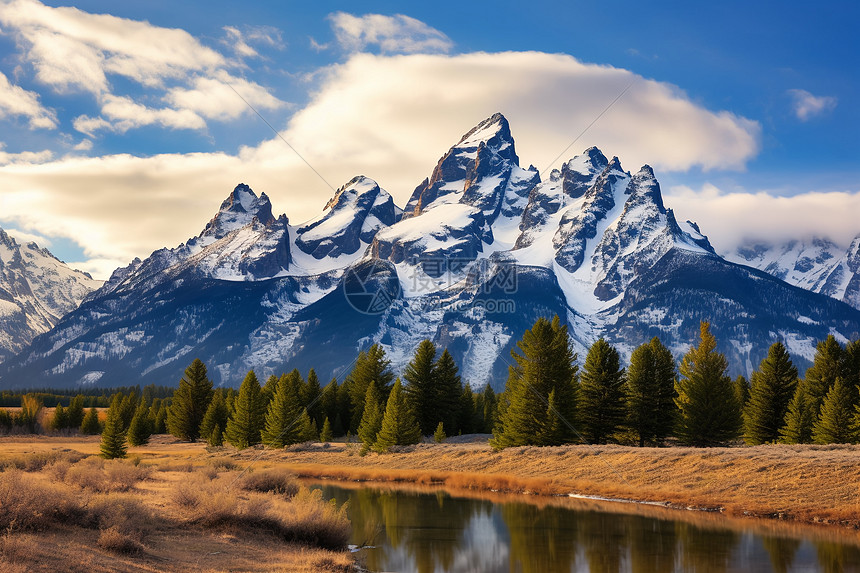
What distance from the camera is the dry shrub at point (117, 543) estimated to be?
20422 mm

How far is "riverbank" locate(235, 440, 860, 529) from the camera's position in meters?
36.3

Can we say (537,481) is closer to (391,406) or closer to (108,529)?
(391,406)

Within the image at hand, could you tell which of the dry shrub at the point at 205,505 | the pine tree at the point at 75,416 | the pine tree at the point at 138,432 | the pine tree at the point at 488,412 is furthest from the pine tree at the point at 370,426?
the pine tree at the point at 75,416

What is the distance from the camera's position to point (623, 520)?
36125 mm

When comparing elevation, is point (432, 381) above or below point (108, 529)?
above

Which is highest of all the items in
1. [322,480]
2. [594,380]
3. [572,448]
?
[594,380]

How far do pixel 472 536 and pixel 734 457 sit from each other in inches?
783

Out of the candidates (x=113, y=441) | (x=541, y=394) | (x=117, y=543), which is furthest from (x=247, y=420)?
(x=117, y=543)

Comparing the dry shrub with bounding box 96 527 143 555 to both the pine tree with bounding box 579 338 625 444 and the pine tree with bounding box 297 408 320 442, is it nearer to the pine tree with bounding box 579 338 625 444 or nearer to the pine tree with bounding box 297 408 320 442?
the pine tree with bounding box 579 338 625 444

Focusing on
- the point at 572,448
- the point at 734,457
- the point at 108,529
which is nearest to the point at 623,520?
the point at 734,457

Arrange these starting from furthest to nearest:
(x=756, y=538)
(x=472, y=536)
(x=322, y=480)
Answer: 1. (x=322, y=480)
2. (x=472, y=536)
3. (x=756, y=538)

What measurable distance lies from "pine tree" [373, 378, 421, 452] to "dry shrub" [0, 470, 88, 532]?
48458 millimetres

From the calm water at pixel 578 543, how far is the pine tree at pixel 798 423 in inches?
1144

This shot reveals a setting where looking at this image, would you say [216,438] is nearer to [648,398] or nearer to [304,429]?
[304,429]
